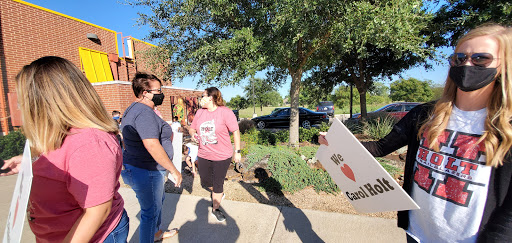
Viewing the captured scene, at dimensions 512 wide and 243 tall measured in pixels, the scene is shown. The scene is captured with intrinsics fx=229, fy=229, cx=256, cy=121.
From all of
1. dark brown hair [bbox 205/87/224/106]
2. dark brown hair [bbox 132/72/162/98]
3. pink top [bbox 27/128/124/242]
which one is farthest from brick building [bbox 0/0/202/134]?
pink top [bbox 27/128/124/242]

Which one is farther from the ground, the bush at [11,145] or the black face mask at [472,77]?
the black face mask at [472,77]

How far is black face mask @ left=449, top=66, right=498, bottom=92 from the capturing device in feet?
3.69

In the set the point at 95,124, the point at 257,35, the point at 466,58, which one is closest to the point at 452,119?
the point at 466,58

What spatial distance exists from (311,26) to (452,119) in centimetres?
348

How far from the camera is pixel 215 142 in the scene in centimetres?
301

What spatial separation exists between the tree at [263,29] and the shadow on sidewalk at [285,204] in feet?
6.42

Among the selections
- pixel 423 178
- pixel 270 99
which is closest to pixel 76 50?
pixel 423 178

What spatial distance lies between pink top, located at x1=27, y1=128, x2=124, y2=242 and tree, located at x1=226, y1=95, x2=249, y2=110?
44.6m

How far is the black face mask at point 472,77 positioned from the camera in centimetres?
112

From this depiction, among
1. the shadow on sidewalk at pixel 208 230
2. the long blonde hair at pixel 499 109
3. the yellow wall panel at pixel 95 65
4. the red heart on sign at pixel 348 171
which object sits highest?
the yellow wall panel at pixel 95 65

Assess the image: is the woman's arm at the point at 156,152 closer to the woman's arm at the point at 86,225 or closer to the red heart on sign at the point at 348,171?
the woman's arm at the point at 86,225

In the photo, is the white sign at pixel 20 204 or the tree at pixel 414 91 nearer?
the white sign at pixel 20 204

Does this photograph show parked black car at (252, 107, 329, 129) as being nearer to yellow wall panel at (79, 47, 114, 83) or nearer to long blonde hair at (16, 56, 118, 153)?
yellow wall panel at (79, 47, 114, 83)

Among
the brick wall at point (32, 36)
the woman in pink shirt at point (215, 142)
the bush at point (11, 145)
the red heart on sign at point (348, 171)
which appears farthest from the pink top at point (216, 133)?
the brick wall at point (32, 36)
